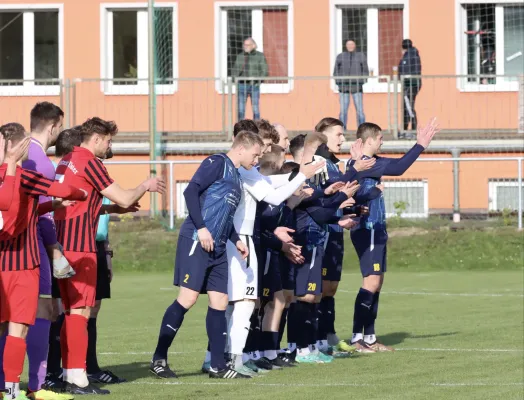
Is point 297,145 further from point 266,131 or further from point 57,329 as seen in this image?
point 57,329

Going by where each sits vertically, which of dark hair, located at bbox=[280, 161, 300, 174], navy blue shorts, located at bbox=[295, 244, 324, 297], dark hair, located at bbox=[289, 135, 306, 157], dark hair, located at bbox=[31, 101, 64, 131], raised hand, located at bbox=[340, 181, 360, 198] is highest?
dark hair, located at bbox=[31, 101, 64, 131]

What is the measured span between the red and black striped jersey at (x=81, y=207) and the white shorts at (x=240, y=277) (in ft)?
4.87

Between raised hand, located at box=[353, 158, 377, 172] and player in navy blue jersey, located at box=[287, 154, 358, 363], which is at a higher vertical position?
raised hand, located at box=[353, 158, 377, 172]

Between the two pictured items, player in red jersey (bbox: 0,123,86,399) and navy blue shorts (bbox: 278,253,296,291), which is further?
navy blue shorts (bbox: 278,253,296,291)

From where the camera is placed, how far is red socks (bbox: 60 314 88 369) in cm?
979

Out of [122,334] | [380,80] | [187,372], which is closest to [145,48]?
[380,80]

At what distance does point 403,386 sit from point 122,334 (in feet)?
15.4

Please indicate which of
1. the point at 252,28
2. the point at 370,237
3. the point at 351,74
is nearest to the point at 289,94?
the point at 351,74

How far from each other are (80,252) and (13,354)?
1.09 m

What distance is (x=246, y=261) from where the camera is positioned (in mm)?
11023

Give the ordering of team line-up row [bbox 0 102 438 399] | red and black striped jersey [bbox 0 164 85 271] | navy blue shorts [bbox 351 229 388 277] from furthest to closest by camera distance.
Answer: navy blue shorts [bbox 351 229 388 277], team line-up row [bbox 0 102 438 399], red and black striped jersey [bbox 0 164 85 271]

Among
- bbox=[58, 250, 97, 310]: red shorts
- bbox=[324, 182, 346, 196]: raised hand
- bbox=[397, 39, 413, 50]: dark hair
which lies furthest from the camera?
bbox=[397, 39, 413, 50]: dark hair

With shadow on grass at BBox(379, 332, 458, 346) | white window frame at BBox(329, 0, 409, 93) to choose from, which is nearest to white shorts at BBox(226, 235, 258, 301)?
shadow on grass at BBox(379, 332, 458, 346)

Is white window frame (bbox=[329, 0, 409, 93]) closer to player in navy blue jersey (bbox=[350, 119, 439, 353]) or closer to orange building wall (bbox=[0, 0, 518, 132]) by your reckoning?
orange building wall (bbox=[0, 0, 518, 132])
